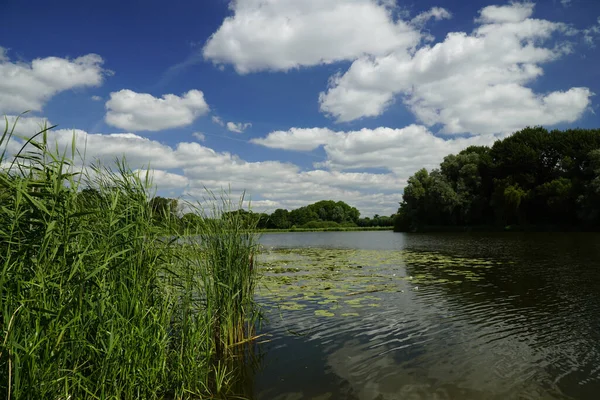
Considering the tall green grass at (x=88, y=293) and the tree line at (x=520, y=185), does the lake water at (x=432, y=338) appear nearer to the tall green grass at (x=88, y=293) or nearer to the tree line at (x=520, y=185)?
the tall green grass at (x=88, y=293)

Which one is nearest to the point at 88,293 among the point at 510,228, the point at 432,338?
the point at 432,338

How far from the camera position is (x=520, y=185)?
52125 millimetres

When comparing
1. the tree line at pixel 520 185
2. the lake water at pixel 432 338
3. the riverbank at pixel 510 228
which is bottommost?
the lake water at pixel 432 338

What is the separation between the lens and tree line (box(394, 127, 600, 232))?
44656 mm

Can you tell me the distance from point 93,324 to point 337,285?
10.1m

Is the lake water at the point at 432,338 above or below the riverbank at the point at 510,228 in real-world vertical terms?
below

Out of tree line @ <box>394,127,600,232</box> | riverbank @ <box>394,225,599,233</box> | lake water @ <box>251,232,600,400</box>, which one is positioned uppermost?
tree line @ <box>394,127,600,232</box>

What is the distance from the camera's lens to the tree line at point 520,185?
44656mm

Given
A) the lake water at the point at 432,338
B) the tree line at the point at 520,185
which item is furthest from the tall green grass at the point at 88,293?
the tree line at the point at 520,185

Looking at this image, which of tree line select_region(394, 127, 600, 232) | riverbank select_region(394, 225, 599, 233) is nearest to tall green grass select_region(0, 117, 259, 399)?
tree line select_region(394, 127, 600, 232)

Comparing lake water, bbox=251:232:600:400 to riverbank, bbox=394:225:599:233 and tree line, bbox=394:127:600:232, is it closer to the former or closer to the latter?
tree line, bbox=394:127:600:232

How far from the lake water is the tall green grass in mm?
1604

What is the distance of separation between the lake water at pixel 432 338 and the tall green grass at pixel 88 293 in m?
1.60

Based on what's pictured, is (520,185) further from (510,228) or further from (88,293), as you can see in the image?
(88,293)
